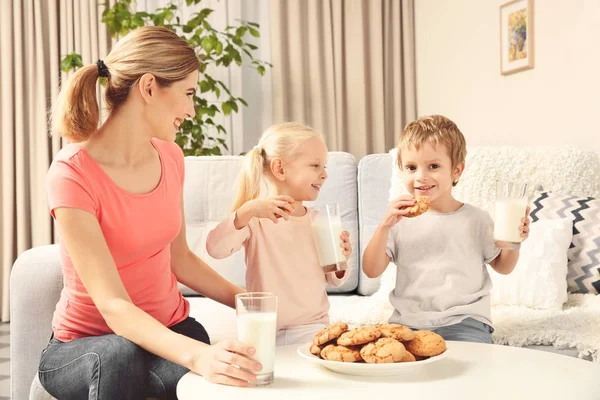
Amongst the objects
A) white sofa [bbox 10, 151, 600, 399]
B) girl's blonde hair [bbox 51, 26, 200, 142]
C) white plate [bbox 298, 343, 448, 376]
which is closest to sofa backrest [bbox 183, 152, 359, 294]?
white sofa [bbox 10, 151, 600, 399]

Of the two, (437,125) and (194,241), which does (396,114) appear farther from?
(437,125)

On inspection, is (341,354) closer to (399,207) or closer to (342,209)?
(399,207)

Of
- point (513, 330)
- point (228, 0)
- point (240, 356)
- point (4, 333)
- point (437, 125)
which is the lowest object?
point (4, 333)

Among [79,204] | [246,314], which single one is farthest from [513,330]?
[79,204]

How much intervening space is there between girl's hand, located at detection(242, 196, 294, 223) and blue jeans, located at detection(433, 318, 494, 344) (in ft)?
1.83

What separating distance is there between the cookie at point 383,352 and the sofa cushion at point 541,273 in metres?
1.19

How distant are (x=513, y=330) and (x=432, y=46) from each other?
2732 millimetres

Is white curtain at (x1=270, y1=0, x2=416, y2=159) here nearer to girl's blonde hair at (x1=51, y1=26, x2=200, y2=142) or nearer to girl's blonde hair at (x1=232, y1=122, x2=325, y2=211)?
girl's blonde hair at (x1=232, y1=122, x2=325, y2=211)

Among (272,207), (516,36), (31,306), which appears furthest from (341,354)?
(516,36)

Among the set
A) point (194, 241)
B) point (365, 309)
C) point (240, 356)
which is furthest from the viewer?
point (194, 241)

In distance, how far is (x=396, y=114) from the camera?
4.82m

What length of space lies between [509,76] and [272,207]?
86.5 inches

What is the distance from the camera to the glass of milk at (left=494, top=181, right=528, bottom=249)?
5.98ft

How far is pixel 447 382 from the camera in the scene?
49.4 inches
